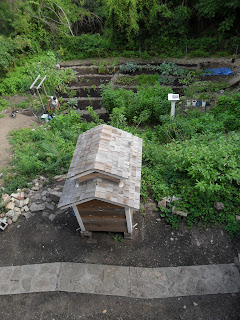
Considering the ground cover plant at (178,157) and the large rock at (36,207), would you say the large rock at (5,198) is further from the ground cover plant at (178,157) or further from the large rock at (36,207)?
the large rock at (36,207)

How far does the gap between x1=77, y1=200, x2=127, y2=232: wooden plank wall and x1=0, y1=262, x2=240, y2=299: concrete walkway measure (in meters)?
0.89

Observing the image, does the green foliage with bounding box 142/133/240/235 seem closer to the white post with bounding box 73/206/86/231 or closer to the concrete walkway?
the concrete walkway

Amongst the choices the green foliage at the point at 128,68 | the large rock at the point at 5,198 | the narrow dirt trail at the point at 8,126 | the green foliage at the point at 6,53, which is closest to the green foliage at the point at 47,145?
→ the narrow dirt trail at the point at 8,126

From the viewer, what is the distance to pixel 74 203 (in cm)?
512

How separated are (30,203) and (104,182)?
10.7 ft

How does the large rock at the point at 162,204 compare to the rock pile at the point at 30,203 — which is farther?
the rock pile at the point at 30,203

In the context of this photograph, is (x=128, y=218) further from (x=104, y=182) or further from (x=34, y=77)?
(x=34, y=77)

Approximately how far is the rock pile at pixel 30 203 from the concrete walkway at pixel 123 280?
1.46 metres

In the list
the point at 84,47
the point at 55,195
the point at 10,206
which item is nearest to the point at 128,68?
the point at 84,47

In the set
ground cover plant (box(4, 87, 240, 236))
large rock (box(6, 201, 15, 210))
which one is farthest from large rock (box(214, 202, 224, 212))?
large rock (box(6, 201, 15, 210))

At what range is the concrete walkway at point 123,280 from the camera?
5168 mm

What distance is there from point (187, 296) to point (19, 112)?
39.3 ft

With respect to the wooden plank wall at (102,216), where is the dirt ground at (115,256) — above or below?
below

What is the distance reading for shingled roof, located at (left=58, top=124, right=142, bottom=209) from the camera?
4.92 m
